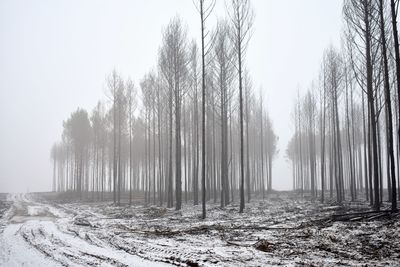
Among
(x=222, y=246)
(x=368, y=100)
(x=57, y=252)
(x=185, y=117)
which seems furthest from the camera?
(x=185, y=117)

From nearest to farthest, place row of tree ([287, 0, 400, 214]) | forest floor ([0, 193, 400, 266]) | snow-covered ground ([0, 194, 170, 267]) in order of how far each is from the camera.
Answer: forest floor ([0, 193, 400, 266]) → snow-covered ground ([0, 194, 170, 267]) → row of tree ([287, 0, 400, 214])

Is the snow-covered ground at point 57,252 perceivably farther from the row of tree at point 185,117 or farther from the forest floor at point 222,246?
the row of tree at point 185,117

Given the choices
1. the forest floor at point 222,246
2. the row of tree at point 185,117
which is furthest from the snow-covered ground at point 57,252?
the row of tree at point 185,117

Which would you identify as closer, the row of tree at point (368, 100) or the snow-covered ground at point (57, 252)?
the snow-covered ground at point (57, 252)

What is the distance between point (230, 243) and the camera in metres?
7.55

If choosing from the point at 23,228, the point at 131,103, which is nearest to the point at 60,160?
the point at 131,103

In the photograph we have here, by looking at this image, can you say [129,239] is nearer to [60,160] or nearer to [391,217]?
[391,217]

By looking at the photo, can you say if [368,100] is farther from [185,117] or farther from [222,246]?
[185,117]

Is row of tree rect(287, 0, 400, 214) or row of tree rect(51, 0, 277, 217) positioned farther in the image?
row of tree rect(51, 0, 277, 217)

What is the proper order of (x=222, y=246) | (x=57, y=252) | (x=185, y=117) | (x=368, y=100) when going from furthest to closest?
(x=185, y=117) < (x=368, y=100) < (x=222, y=246) < (x=57, y=252)

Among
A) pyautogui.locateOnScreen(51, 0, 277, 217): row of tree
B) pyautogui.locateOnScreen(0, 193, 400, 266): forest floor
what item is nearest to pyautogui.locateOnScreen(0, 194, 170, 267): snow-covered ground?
pyautogui.locateOnScreen(0, 193, 400, 266): forest floor

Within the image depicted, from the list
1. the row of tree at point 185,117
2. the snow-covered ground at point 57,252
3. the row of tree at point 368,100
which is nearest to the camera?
the snow-covered ground at point 57,252

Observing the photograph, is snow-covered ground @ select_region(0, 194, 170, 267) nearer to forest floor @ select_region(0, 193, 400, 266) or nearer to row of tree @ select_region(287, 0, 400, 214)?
forest floor @ select_region(0, 193, 400, 266)

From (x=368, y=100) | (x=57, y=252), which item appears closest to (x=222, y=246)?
(x=57, y=252)
